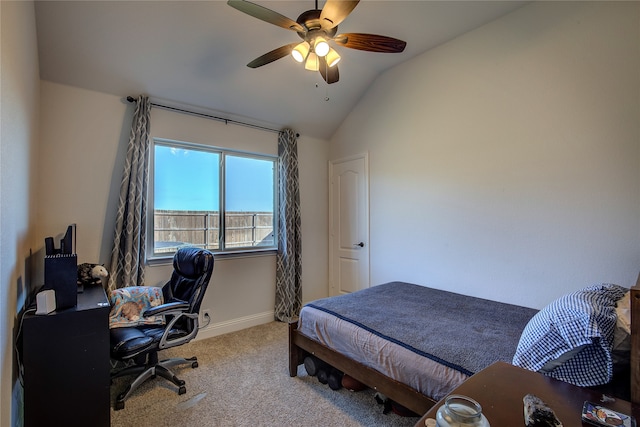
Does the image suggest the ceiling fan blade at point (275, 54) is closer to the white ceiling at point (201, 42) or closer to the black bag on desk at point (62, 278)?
the white ceiling at point (201, 42)

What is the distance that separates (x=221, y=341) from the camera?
3.08 m

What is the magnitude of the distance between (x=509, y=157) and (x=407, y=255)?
140cm

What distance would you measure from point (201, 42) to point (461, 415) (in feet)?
9.95

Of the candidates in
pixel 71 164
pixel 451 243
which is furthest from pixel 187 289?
pixel 451 243

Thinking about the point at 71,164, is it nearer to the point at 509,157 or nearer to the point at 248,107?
the point at 248,107

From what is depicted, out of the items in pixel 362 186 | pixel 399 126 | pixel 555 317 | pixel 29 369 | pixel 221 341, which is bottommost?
pixel 221 341

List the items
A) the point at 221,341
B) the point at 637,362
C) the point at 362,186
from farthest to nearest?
the point at 362,186 → the point at 221,341 → the point at 637,362

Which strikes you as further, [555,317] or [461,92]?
[461,92]

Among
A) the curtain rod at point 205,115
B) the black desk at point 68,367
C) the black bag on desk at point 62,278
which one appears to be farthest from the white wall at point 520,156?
the black bag on desk at point 62,278

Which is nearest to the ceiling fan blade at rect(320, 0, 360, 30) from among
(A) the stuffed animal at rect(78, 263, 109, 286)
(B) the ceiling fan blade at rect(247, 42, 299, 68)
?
(B) the ceiling fan blade at rect(247, 42, 299, 68)

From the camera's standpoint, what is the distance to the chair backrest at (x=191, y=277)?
2.28 meters

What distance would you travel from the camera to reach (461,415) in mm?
713

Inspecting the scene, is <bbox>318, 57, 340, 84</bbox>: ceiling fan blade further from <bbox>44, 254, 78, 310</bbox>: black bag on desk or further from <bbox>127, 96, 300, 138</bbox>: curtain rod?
<bbox>44, 254, 78, 310</bbox>: black bag on desk

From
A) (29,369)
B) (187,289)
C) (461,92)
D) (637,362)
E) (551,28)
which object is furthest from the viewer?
(461,92)
